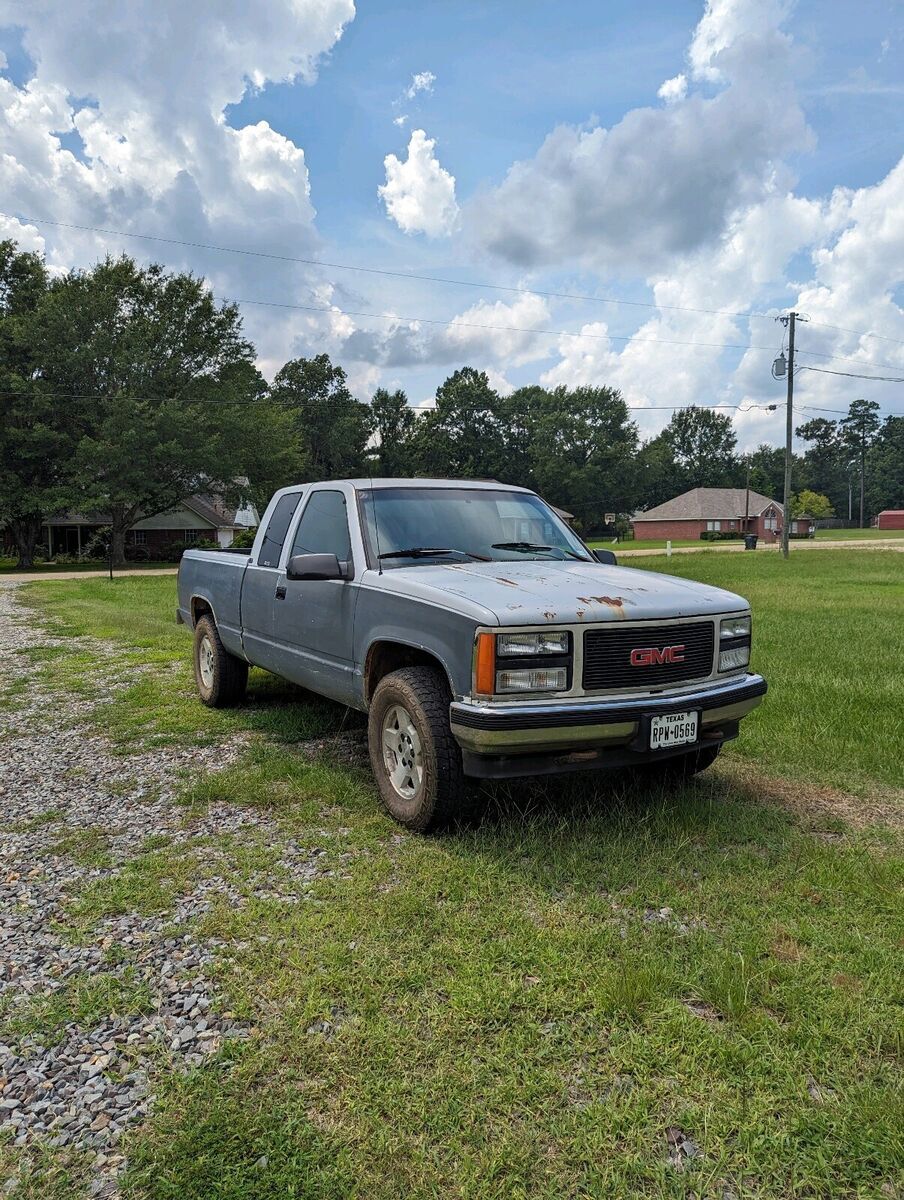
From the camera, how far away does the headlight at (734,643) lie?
13.9 ft

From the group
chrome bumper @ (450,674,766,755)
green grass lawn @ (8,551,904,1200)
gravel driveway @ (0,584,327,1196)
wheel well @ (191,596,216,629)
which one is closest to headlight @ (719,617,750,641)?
chrome bumper @ (450,674,766,755)

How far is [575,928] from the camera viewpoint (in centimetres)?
305

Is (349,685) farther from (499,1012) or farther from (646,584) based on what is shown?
(499,1012)

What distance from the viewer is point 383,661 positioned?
4.52m

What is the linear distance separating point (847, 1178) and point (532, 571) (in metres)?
3.04

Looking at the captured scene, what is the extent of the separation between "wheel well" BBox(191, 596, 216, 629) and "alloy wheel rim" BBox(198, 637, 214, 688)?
0.29 meters

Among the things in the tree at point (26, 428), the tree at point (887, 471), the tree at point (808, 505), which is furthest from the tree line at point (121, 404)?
the tree at point (887, 471)

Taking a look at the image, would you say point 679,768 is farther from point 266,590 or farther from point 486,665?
point 266,590

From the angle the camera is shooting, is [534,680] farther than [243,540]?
No

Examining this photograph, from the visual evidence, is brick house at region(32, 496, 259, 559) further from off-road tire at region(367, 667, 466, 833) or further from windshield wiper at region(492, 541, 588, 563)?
off-road tire at region(367, 667, 466, 833)

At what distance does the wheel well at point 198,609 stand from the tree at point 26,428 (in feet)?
102

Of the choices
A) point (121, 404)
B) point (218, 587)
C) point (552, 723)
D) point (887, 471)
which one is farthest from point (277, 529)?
point (887, 471)

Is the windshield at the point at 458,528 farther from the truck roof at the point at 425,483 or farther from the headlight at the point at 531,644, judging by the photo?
the headlight at the point at 531,644

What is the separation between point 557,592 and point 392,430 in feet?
269
